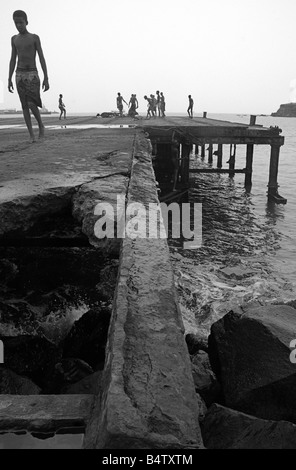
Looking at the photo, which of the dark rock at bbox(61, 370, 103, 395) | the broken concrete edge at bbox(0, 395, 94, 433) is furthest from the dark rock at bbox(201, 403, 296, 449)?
the broken concrete edge at bbox(0, 395, 94, 433)

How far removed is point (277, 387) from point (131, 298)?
1.25 meters

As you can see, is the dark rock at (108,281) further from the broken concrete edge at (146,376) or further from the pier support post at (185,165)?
the pier support post at (185,165)

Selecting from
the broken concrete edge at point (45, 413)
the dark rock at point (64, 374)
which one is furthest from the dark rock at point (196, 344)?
the broken concrete edge at point (45, 413)

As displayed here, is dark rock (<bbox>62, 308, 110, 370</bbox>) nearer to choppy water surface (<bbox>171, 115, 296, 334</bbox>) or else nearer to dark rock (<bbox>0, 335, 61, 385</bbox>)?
dark rock (<bbox>0, 335, 61, 385</bbox>)

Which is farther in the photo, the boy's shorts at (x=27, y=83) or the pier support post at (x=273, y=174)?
the pier support post at (x=273, y=174)

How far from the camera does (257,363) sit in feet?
7.35

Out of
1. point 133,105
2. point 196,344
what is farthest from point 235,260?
point 133,105

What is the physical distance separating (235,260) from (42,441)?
6.96 m

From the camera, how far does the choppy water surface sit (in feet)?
19.4

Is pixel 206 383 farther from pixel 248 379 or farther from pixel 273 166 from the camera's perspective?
pixel 273 166

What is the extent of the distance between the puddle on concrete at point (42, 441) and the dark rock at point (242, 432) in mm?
734

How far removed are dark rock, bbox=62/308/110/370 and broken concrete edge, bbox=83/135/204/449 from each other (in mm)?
1334

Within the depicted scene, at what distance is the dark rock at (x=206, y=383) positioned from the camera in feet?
8.20
